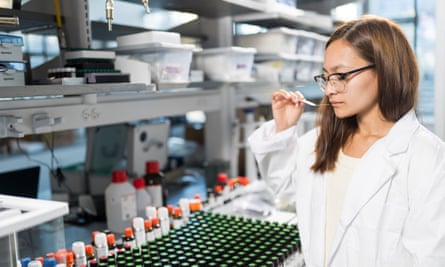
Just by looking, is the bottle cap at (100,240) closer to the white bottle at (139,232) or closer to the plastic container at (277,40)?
the white bottle at (139,232)

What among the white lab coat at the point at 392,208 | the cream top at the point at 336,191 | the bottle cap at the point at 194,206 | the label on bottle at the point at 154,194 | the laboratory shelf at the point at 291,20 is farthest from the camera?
the laboratory shelf at the point at 291,20

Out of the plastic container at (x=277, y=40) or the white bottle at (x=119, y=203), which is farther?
the plastic container at (x=277, y=40)

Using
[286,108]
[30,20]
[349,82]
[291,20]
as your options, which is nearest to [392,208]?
[349,82]

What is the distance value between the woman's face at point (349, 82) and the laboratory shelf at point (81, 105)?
2.08 feet

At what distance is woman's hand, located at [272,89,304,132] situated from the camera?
1429 millimetres

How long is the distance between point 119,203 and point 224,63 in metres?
0.81

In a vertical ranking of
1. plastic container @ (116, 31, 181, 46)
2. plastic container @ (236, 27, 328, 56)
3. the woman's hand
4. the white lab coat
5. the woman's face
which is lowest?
the white lab coat

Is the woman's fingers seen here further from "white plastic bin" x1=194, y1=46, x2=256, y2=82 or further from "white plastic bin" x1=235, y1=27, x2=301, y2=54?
"white plastic bin" x1=235, y1=27, x2=301, y2=54

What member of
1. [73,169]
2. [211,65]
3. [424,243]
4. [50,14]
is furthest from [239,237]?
[73,169]

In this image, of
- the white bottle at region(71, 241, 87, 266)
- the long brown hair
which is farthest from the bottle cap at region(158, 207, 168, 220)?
the long brown hair

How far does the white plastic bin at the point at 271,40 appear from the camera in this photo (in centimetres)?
239

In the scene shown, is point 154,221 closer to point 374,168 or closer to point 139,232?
point 139,232

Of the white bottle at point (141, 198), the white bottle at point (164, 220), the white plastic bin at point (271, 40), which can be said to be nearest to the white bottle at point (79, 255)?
the white bottle at point (164, 220)

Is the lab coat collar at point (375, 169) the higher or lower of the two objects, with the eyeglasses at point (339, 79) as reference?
lower
